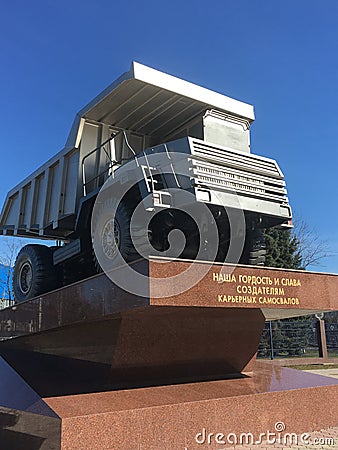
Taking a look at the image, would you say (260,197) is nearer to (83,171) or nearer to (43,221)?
(83,171)

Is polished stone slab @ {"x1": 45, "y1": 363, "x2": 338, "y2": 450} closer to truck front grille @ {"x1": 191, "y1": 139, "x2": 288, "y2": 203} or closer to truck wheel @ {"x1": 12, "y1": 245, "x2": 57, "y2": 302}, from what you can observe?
truck front grille @ {"x1": 191, "y1": 139, "x2": 288, "y2": 203}

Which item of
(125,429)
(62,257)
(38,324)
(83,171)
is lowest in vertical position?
(125,429)

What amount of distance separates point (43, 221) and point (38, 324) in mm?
2093

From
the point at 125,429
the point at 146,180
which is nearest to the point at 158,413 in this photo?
the point at 125,429

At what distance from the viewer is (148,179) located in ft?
18.0

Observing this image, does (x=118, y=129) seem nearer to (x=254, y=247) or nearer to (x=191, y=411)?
(x=254, y=247)

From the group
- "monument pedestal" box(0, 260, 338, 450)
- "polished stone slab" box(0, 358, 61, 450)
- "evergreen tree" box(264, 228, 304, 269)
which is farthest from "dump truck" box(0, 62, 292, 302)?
"evergreen tree" box(264, 228, 304, 269)

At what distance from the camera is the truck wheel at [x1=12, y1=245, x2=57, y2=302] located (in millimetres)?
7523

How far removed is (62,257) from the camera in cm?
729

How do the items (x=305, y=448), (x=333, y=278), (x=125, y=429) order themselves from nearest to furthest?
(x=125, y=429), (x=305, y=448), (x=333, y=278)

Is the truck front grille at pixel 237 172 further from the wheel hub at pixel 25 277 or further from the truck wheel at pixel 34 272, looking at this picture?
the wheel hub at pixel 25 277

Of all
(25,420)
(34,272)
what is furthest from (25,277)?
(25,420)

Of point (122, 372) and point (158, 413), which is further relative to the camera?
point (122, 372)

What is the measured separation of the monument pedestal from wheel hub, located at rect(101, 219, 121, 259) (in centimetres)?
68
